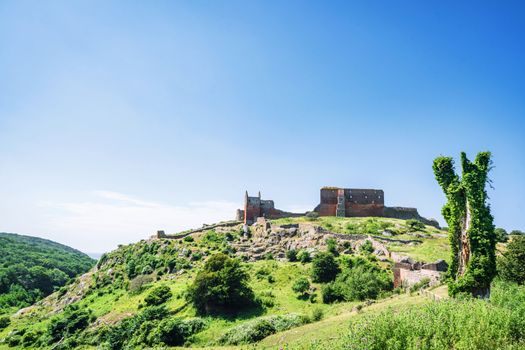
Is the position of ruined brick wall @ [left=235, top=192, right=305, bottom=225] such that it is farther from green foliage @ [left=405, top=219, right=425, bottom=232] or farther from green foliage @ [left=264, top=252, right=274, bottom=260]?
green foliage @ [left=405, top=219, right=425, bottom=232]

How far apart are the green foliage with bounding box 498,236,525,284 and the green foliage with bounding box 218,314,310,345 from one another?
58.4 ft

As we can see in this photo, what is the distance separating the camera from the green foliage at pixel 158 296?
46594 millimetres

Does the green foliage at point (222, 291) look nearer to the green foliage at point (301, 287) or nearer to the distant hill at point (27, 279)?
the green foliage at point (301, 287)

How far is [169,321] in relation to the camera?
112 feet

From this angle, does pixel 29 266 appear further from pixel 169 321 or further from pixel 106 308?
pixel 169 321

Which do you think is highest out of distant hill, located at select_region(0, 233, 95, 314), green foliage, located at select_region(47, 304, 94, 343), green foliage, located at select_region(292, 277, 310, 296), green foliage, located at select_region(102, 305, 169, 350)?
green foliage, located at select_region(292, 277, 310, 296)

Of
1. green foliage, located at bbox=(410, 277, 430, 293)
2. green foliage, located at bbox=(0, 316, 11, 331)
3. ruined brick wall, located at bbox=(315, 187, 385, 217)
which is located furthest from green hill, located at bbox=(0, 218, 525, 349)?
Answer: ruined brick wall, located at bbox=(315, 187, 385, 217)

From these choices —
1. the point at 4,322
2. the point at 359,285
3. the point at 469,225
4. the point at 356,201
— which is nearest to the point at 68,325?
the point at 4,322

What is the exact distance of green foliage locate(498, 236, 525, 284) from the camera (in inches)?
1178

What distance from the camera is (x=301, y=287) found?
39812 millimetres

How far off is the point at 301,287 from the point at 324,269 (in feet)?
12.2

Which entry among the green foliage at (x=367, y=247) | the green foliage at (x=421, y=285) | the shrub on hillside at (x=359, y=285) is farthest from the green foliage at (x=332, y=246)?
the green foliage at (x=421, y=285)

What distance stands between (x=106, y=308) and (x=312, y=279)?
108 ft

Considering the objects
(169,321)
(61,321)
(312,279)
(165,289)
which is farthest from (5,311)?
(312,279)
